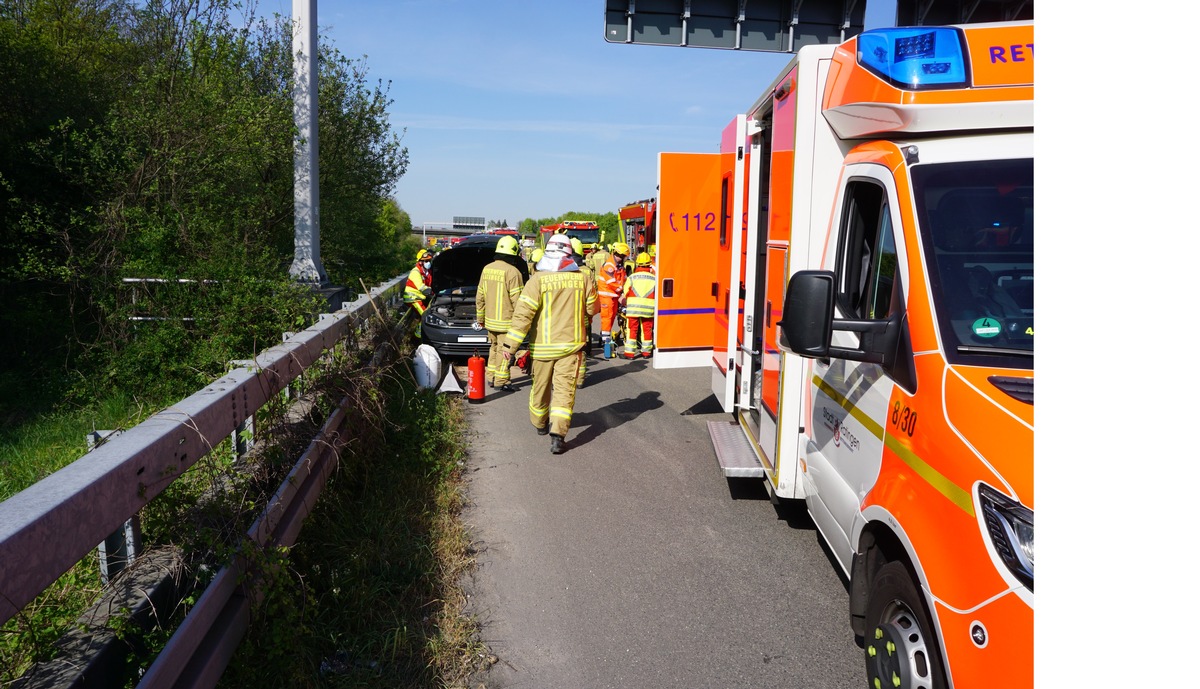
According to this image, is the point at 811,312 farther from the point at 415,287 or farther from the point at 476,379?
the point at 415,287

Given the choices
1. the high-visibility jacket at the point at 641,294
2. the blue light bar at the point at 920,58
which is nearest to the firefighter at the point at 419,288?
the high-visibility jacket at the point at 641,294

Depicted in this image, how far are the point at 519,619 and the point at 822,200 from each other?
2.87 meters

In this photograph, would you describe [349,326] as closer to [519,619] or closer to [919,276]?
[519,619]

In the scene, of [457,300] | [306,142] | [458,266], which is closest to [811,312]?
[306,142]

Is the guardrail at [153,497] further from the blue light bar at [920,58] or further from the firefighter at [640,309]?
the firefighter at [640,309]

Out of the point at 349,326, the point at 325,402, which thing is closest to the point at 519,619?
the point at 325,402

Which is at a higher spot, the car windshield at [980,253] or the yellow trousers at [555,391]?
the car windshield at [980,253]

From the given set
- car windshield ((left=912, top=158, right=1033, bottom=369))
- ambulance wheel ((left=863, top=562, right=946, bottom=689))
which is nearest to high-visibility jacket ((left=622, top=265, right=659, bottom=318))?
car windshield ((left=912, top=158, right=1033, bottom=369))

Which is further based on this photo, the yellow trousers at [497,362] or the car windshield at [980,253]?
the yellow trousers at [497,362]

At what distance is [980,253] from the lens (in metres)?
3.38

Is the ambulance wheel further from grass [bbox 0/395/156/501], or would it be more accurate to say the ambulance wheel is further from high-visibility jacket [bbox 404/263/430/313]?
high-visibility jacket [bbox 404/263/430/313]

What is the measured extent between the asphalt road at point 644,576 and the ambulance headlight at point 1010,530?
172 cm

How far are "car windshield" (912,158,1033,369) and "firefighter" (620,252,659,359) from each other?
991 cm

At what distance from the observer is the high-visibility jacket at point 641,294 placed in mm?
13570
